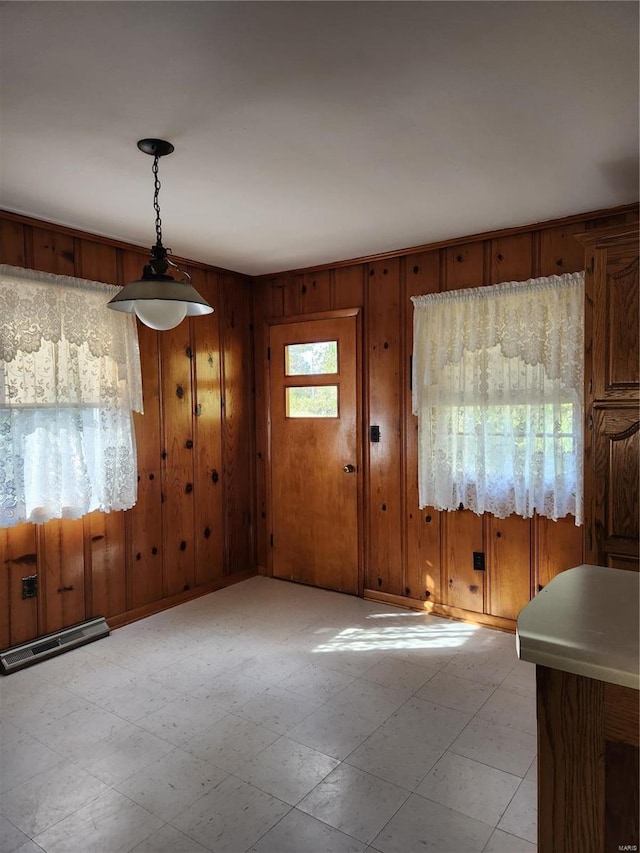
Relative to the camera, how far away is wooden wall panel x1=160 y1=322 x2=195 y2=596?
12.8 feet

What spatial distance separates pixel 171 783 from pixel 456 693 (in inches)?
54.8

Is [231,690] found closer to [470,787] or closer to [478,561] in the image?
[470,787]

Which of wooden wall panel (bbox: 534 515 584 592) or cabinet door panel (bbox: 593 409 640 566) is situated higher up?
cabinet door panel (bbox: 593 409 640 566)

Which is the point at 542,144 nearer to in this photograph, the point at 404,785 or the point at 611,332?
the point at 611,332

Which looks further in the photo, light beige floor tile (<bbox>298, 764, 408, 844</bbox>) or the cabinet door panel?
the cabinet door panel

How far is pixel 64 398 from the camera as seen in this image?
3154mm

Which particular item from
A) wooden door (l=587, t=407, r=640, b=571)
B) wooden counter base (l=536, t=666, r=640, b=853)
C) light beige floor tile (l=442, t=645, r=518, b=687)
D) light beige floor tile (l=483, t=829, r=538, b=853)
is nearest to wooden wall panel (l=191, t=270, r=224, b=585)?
light beige floor tile (l=442, t=645, r=518, b=687)

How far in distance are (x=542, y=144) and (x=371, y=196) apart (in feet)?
2.76

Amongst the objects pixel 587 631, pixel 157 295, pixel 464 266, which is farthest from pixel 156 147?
pixel 587 631

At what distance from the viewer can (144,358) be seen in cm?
371

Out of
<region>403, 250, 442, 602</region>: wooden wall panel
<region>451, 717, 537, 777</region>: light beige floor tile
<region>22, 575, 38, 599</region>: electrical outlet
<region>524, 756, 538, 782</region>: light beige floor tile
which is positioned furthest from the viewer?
<region>403, 250, 442, 602</region>: wooden wall panel

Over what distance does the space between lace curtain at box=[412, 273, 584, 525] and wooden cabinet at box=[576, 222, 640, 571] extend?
0.55 m

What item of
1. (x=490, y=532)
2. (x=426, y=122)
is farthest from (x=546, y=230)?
(x=490, y=532)

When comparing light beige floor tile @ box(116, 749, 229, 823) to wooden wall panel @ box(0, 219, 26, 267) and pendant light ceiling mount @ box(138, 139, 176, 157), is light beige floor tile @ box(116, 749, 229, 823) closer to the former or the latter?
pendant light ceiling mount @ box(138, 139, 176, 157)
